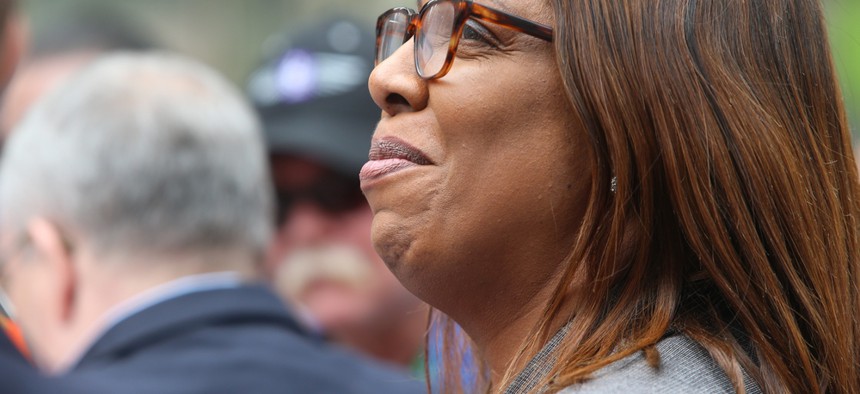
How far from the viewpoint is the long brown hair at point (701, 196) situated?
5.82 feet

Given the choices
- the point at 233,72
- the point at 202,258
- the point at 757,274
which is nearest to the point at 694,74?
the point at 757,274

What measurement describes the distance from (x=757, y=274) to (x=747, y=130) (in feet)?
0.70

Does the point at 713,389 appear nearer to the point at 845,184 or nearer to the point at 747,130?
the point at 747,130

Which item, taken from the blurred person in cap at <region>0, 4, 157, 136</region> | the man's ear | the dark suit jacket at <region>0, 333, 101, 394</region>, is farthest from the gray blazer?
the blurred person in cap at <region>0, 4, 157, 136</region>

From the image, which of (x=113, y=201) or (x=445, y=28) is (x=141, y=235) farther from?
(x=445, y=28)

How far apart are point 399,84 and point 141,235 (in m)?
1.70

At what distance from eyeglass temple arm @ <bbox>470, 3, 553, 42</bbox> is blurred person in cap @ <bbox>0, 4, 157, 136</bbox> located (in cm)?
368

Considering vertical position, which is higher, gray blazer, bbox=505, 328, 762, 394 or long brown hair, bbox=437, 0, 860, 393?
long brown hair, bbox=437, 0, 860, 393

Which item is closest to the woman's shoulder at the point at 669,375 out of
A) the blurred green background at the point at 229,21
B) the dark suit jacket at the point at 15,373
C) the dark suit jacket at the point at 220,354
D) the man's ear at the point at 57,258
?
the dark suit jacket at the point at 15,373

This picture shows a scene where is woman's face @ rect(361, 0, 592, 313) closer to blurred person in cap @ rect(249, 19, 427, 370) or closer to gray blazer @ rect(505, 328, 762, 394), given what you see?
gray blazer @ rect(505, 328, 762, 394)

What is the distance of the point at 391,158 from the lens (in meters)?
1.95

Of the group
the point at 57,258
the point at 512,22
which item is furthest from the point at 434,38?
the point at 57,258

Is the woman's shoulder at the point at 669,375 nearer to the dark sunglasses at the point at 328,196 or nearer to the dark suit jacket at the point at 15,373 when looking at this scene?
the dark suit jacket at the point at 15,373

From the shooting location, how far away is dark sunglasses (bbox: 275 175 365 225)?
4.74 metres
